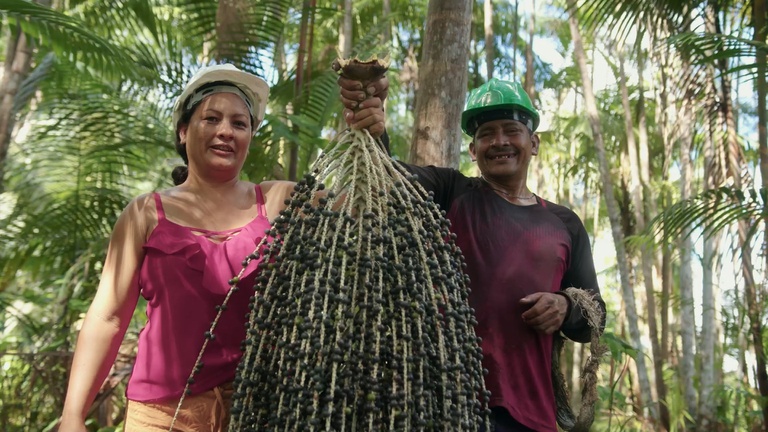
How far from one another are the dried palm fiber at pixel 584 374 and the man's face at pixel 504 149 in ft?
1.29

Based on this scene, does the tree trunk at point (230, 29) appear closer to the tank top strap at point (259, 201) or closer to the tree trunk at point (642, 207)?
the tank top strap at point (259, 201)

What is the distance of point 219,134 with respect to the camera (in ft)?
6.66

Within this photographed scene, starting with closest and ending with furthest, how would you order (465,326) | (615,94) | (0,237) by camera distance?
(465,326)
(0,237)
(615,94)

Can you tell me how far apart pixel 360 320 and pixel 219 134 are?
2.58 ft

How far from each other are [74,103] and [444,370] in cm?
413

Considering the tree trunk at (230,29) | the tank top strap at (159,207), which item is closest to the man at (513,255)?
the tank top strap at (159,207)

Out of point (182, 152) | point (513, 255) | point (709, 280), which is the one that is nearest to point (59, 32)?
point (182, 152)

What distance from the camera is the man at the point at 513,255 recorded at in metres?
2.08

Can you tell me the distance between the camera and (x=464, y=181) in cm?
234

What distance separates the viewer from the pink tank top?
1.92 m

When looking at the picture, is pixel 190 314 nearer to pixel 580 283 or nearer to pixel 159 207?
pixel 159 207

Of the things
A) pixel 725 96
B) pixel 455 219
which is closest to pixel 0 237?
pixel 455 219

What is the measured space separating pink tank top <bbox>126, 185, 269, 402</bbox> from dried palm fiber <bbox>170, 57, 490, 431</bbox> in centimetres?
28

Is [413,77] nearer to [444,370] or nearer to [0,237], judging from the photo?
[0,237]
